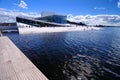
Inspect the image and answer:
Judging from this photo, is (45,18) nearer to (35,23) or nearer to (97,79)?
(35,23)

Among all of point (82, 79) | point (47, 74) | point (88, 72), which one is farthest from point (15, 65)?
Result: point (88, 72)

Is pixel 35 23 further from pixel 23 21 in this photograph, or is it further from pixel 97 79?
pixel 97 79

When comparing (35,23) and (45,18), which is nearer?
(35,23)

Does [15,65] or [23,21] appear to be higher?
[23,21]

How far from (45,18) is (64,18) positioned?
13805 mm

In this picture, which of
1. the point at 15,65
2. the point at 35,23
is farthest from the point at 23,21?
the point at 15,65

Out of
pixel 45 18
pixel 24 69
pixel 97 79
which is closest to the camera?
pixel 24 69

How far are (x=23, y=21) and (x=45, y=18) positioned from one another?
15895 millimetres

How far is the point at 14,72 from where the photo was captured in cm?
862

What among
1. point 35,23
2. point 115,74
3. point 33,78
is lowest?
point 115,74

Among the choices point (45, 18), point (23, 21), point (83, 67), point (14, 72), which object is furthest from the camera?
point (45, 18)

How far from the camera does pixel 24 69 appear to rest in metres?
9.25

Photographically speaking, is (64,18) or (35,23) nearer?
(35,23)

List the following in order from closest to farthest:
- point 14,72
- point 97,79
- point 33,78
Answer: point 33,78, point 14,72, point 97,79
